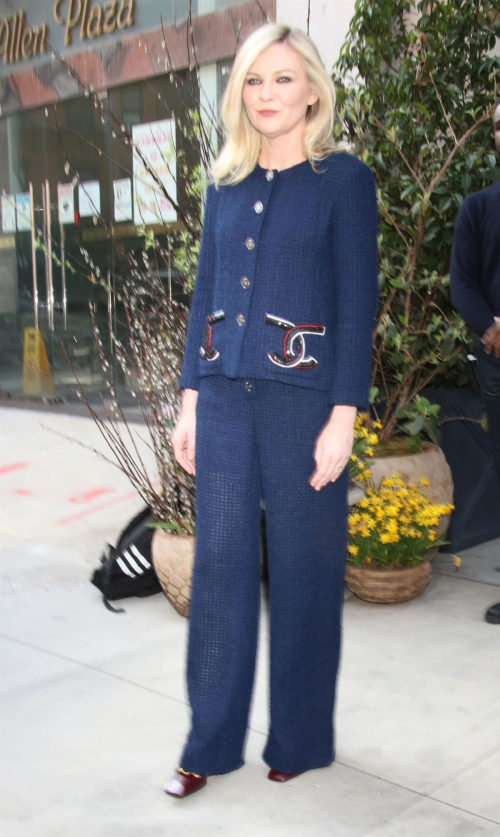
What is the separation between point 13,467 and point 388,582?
11.9 feet

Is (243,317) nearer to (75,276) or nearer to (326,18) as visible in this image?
(326,18)

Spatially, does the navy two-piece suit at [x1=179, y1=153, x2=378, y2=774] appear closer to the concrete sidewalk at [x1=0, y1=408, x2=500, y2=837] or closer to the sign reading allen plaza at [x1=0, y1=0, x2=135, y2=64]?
the concrete sidewalk at [x1=0, y1=408, x2=500, y2=837]

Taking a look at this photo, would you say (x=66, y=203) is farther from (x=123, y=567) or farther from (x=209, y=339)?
(x=209, y=339)

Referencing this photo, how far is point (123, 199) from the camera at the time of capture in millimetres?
8648

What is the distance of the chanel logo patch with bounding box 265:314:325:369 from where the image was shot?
2.29 meters

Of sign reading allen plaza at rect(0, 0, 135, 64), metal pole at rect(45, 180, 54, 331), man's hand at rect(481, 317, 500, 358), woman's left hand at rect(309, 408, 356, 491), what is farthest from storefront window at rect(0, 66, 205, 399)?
woman's left hand at rect(309, 408, 356, 491)

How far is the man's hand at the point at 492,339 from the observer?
3463 millimetres

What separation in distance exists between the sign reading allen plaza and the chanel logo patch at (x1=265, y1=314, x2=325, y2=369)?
19.9 feet

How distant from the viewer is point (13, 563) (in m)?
4.80

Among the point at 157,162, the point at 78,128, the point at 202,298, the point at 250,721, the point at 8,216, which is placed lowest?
the point at 250,721

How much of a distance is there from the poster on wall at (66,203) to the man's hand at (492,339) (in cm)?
653

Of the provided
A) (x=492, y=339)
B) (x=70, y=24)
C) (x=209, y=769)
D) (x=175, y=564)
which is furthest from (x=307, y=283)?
(x=70, y=24)

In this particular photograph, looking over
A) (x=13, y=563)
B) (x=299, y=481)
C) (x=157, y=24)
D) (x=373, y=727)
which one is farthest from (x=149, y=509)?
(x=157, y=24)

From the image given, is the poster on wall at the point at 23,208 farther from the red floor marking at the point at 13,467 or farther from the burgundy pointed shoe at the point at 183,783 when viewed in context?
the burgundy pointed shoe at the point at 183,783
